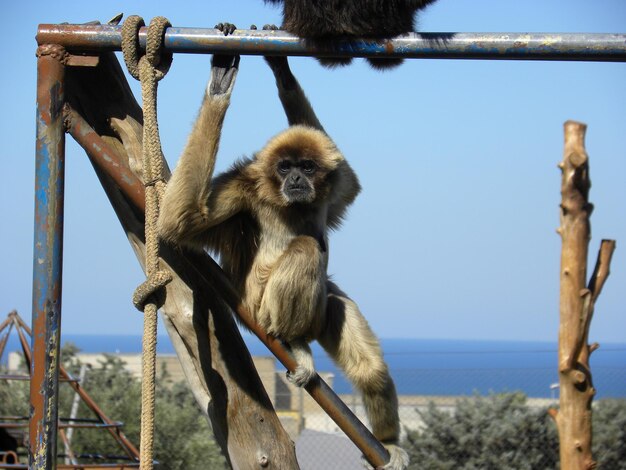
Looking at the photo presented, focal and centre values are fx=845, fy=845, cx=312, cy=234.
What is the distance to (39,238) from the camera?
394cm

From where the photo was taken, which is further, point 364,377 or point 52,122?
point 364,377

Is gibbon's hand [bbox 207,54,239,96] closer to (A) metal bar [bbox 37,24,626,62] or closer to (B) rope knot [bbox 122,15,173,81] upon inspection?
(A) metal bar [bbox 37,24,626,62]

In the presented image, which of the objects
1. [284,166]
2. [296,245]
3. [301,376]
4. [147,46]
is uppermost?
[147,46]

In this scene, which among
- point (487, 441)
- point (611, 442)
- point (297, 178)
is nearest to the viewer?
point (297, 178)

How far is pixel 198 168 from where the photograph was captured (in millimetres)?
4094

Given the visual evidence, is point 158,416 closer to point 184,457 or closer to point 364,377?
point 184,457

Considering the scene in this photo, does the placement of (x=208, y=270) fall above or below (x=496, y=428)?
below

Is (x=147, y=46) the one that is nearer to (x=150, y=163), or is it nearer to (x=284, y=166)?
(x=150, y=163)

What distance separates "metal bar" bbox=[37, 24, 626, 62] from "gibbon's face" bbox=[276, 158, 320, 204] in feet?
2.89

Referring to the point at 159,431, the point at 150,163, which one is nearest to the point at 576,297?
the point at 150,163

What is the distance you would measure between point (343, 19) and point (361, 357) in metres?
1.91

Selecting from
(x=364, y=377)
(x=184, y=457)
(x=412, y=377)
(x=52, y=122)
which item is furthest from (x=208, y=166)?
(x=412, y=377)

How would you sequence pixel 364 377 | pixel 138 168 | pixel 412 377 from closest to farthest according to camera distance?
pixel 138 168
pixel 364 377
pixel 412 377

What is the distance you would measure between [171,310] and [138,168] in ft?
Answer: 2.48
